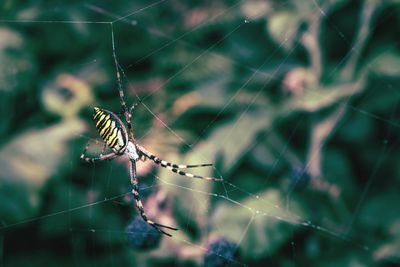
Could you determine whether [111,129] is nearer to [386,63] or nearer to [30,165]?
[30,165]

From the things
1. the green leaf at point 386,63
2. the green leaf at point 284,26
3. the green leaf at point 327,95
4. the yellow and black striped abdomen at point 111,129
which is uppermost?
the green leaf at point 284,26

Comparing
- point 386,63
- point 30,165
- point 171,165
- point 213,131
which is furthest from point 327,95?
point 30,165

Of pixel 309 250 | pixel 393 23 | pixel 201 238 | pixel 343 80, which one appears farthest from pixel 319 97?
pixel 201 238

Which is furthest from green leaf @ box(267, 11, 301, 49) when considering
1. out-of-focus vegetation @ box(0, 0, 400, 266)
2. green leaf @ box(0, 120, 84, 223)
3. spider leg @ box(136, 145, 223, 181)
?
green leaf @ box(0, 120, 84, 223)

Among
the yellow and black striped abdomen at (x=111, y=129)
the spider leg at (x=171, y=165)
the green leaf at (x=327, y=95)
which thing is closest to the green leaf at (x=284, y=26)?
the green leaf at (x=327, y=95)

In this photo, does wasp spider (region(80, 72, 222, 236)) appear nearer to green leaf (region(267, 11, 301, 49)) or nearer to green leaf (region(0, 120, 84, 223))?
green leaf (region(0, 120, 84, 223))

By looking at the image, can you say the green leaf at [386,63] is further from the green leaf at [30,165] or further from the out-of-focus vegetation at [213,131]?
the green leaf at [30,165]
